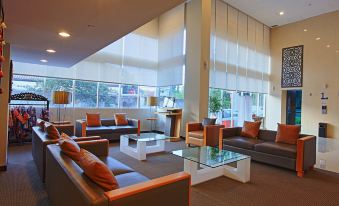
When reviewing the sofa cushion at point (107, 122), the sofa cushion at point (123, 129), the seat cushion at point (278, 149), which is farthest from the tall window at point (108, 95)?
the seat cushion at point (278, 149)

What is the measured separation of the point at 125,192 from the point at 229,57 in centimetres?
815

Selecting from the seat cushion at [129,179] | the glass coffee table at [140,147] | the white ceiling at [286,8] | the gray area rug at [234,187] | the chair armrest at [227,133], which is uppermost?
the white ceiling at [286,8]

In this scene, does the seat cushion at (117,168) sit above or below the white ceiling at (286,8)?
below

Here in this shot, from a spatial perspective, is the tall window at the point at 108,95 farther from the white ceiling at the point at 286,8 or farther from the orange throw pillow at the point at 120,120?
the white ceiling at the point at 286,8

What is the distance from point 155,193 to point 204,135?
12.9 ft

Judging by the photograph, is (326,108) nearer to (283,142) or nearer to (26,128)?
(283,142)

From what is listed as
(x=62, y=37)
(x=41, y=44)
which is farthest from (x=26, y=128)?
(x=62, y=37)

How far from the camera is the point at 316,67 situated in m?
8.79

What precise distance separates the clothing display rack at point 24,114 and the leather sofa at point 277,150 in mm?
5138

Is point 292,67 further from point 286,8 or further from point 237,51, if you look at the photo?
point 237,51

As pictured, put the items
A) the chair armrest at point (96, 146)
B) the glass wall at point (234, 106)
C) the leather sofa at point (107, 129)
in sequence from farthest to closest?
the glass wall at point (234, 106), the leather sofa at point (107, 129), the chair armrest at point (96, 146)

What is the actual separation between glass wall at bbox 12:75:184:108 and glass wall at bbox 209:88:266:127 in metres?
1.41

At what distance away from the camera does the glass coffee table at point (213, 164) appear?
329 centimetres

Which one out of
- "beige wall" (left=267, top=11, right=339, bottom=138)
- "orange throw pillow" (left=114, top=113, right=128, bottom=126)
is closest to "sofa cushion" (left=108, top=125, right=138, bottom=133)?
"orange throw pillow" (left=114, top=113, right=128, bottom=126)
